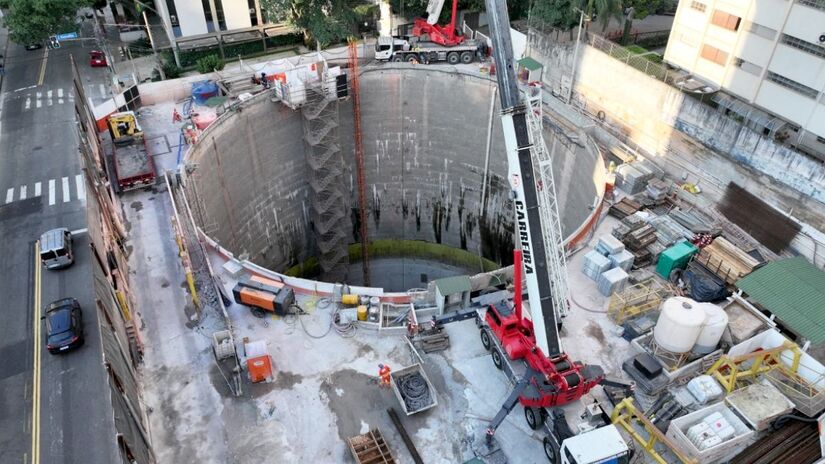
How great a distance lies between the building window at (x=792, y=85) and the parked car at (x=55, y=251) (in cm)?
4480

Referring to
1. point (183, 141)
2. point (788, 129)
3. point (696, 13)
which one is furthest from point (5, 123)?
point (788, 129)

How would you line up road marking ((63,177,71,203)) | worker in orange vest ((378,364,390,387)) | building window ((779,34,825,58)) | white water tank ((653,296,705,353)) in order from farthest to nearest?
road marking ((63,177,71,203)) < building window ((779,34,825,58)) < worker in orange vest ((378,364,390,387)) < white water tank ((653,296,705,353))

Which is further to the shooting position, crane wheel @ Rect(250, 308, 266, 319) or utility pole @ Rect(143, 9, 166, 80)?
utility pole @ Rect(143, 9, 166, 80)

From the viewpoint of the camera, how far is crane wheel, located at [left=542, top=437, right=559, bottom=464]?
21469mm

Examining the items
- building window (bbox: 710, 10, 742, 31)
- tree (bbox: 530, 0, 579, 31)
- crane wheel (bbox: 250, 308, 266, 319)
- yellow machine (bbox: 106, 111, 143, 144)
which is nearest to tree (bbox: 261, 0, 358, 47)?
yellow machine (bbox: 106, 111, 143, 144)

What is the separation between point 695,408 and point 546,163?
11961mm

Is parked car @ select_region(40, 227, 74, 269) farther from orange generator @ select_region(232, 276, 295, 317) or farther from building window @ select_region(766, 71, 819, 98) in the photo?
building window @ select_region(766, 71, 819, 98)

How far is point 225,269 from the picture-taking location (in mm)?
29625

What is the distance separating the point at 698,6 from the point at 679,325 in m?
28.2

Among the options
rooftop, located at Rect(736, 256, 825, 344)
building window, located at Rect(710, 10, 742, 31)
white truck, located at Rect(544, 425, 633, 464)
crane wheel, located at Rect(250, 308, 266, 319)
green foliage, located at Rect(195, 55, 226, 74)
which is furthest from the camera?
green foliage, located at Rect(195, 55, 226, 74)

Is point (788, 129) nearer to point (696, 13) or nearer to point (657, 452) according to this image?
point (696, 13)

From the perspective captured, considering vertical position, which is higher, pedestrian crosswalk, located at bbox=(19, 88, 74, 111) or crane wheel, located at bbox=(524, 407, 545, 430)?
pedestrian crosswalk, located at bbox=(19, 88, 74, 111)

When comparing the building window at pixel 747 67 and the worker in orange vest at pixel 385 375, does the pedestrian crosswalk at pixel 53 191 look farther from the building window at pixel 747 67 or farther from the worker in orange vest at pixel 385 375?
the building window at pixel 747 67

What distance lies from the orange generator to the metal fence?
31.5 m
